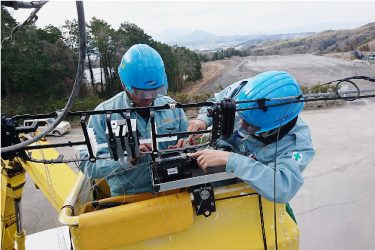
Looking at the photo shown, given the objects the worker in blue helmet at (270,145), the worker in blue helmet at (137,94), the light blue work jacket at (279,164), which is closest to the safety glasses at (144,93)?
the worker in blue helmet at (137,94)

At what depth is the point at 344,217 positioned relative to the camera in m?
4.17

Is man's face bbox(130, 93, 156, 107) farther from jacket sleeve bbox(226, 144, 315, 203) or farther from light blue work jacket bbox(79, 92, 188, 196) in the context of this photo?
jacket sleeve bbox(226, 144, 315, 203)

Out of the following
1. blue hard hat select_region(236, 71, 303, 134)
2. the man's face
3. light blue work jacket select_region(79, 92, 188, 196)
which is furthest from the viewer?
the man's face

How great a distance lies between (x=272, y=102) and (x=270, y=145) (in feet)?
1.25

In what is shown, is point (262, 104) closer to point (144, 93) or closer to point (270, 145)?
point (270, 145)

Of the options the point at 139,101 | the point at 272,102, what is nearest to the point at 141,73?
the point at 139,101

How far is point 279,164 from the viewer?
176 centimetres

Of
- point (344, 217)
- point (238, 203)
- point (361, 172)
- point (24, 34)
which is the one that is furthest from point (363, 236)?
point (24, 34)

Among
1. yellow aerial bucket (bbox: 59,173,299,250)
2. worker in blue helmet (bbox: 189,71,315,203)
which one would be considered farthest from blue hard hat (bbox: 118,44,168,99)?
yellow aerial bucket (bbox: 59,173,299,250)

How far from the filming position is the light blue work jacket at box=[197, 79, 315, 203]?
1611 mm

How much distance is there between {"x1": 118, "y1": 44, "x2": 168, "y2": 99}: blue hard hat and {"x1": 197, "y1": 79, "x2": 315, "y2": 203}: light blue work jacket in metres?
0.99

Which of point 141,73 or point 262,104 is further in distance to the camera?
point 141,73

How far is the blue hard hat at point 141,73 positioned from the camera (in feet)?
7.06

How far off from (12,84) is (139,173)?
20.7m
